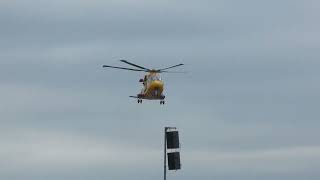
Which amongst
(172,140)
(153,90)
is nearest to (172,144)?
(172,140)

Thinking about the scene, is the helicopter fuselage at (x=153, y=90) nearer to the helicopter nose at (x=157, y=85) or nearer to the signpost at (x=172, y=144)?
the helicopter nose at (x=157, y=85)

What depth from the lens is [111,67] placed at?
127 metres

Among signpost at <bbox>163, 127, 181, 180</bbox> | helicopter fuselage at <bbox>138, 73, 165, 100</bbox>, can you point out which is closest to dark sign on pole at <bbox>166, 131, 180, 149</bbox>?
signpost at <bbox>163, 127, 181, 180</bbox>

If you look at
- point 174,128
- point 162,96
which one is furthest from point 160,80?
point 174,128

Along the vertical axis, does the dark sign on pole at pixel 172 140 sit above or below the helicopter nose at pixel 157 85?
below

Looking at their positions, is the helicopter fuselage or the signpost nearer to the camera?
the signpost

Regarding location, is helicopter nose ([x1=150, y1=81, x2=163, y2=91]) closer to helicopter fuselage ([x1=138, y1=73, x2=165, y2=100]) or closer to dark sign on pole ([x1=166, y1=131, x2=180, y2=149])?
helicopter fuselage ([x1=138, y1=73, x2=165, y2=100])

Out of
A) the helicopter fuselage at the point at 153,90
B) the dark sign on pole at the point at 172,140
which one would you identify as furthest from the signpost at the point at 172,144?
the helicopter fuselage at the point at 153,90

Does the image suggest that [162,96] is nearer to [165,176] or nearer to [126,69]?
[126,69]

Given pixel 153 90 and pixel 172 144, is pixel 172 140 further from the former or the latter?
pixel 153 90

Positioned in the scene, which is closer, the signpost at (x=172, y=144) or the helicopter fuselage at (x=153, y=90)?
the signpost at (x=172, y=144)

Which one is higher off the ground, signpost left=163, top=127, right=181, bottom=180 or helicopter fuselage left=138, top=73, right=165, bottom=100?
helicopter fuselage left=138, top=73, right=165, bottom=100

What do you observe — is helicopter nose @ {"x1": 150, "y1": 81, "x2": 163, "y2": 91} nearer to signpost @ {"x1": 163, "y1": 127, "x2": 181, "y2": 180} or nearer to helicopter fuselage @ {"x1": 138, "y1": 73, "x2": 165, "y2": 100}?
helicopter fuselage @ {"x1": 138, "y1": 73, "x2": 165, "y2": 100}

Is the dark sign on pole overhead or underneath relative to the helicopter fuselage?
underneath
